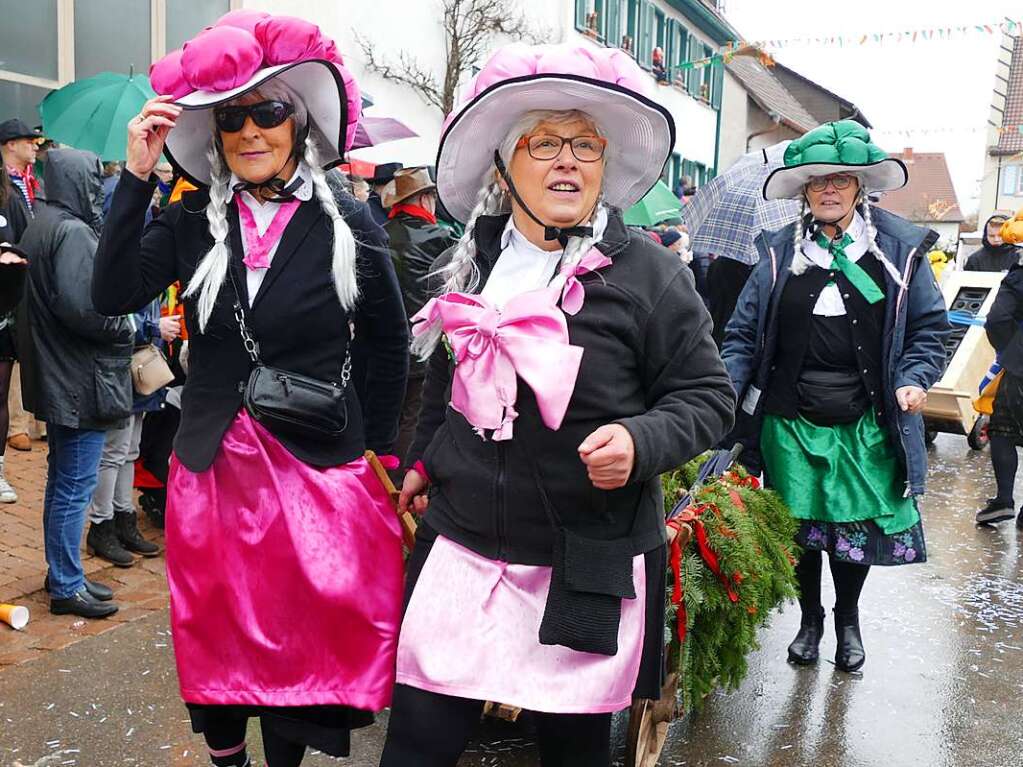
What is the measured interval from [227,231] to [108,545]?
3005 millimetres

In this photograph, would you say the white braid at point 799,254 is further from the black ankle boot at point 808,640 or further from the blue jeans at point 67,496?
the blue jeans at point 67,496

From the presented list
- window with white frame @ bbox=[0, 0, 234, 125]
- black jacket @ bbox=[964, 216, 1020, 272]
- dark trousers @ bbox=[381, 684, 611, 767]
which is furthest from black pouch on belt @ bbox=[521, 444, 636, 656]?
black jacket @ bbox=[964, 216, 1020, 272]

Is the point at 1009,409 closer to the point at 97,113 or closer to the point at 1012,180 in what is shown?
the point at 97,113

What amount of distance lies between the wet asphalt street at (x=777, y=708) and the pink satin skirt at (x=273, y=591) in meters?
0.98

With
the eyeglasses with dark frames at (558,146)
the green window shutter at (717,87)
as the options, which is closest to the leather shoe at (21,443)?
the eyeglasses with dark frames at (558,146)

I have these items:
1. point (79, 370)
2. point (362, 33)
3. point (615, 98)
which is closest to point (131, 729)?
point (79, 370)

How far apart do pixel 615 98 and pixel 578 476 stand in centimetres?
82

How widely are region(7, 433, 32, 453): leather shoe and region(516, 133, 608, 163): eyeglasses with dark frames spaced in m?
5.79

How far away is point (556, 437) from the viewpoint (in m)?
2.18

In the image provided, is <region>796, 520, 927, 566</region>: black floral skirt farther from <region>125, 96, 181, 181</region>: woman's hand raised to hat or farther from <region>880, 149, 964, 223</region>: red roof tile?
<region>880, 149, 964, 223</region>: red roof tile

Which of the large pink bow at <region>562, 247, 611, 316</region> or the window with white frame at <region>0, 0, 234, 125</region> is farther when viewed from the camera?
the window with white frame at <region>0, 0, 234, 125</region>

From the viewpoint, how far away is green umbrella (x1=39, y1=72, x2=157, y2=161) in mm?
5781

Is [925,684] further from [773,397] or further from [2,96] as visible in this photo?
[2,96]

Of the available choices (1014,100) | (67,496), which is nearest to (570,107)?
(67,496)
